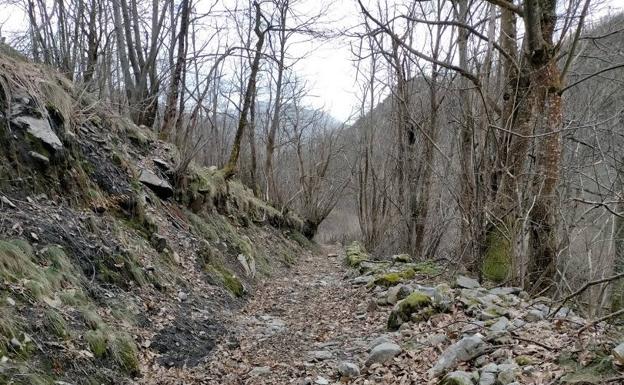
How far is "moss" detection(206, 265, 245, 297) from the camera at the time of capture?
617cm

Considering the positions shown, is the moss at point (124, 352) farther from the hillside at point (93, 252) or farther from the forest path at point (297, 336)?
the forest path at point (297, 336)

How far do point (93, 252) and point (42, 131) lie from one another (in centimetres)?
135

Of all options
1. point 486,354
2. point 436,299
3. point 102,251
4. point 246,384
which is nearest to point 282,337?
point 246,384

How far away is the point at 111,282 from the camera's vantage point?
163 inches

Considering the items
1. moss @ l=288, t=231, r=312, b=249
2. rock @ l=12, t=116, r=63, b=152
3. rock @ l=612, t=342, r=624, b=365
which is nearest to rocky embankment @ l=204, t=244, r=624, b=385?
rock @ l=612, t=342, r=624, b=365

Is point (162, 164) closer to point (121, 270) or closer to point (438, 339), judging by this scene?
point (121, 270)

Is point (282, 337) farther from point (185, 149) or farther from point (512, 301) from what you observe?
point (185, 149)

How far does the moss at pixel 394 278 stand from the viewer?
5.98 meters

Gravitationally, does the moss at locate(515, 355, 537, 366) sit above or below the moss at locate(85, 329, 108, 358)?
above

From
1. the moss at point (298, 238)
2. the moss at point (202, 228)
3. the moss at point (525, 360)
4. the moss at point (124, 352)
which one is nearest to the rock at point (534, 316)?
the moss at point (525, 360)

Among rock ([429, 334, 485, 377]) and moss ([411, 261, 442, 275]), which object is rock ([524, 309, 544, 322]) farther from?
moss ([411, 261, 442, 275])

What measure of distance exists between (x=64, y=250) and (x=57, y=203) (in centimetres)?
72

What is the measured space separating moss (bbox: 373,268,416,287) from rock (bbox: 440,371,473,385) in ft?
10.2

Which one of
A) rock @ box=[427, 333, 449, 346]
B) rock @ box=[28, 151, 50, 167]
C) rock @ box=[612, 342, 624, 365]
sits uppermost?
rock @ box=[28, 151, 50, 167]
